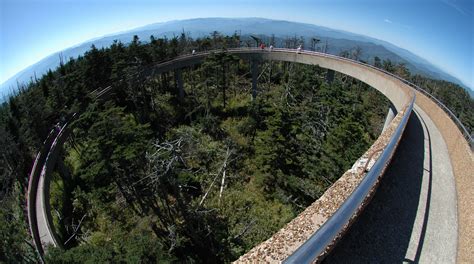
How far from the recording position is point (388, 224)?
625 centimetres

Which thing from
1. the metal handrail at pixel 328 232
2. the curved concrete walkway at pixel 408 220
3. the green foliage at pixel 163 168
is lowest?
the green foliage at pixel 163 168

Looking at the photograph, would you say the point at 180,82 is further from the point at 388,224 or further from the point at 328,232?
the point at 328,232

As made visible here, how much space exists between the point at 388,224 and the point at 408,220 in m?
0.73

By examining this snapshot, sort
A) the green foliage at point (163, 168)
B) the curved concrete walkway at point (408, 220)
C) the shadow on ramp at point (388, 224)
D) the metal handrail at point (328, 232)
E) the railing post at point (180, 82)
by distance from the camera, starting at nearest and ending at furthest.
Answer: the metal handrail at point (328, 232) → the shadow on ramp at point (388, 224) → the curved concrete walkway at point (408, 220) → the green foliage at point (163, 168) → the railing post at point (180, 82)

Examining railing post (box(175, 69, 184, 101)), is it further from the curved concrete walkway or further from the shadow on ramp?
the shadow on ramp

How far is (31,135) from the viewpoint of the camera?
2645 centimetres

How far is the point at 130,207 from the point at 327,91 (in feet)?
74.2

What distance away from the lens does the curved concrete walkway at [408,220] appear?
5477 millimetres

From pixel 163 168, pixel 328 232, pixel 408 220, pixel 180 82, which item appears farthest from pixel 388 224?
pixel 180 82

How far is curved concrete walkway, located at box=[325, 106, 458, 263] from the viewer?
5477mm

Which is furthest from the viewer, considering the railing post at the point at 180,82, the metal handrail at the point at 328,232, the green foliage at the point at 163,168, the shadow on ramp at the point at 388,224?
the railing post at the point at 180,82

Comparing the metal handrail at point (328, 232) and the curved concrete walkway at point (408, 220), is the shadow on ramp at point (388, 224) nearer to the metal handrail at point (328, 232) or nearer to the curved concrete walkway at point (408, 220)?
the curved concrete walkway at point (408, 220)

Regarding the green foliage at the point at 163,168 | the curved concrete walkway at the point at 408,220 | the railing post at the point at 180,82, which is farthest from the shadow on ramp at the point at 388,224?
the railing post at the point at 180,82

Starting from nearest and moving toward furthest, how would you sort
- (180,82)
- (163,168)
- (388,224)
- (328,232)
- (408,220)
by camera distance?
(328,232), (388,224), (408,220), (163,168), (180,82)
